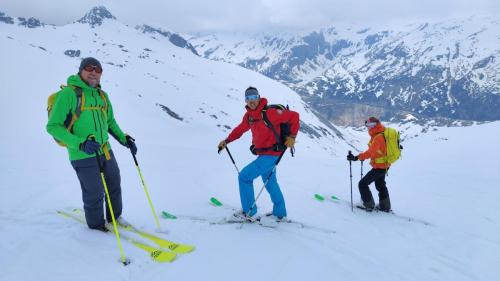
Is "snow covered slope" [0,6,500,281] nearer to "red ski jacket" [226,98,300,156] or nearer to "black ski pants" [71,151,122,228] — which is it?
"black ski pants" [71,151,122,228]

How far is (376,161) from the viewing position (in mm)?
11539

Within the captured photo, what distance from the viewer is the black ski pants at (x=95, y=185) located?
22.2ft

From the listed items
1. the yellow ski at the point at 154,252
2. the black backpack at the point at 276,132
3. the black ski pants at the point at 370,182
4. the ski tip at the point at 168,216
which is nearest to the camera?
→ the yellow ski at the point at 154,252

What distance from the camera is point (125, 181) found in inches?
470

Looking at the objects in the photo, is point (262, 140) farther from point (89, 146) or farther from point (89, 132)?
point (89, 146)

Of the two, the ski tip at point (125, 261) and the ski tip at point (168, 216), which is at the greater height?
the ski tip at point (125, 261)

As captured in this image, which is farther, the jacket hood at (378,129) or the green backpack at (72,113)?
the jacket hood at (378,129)

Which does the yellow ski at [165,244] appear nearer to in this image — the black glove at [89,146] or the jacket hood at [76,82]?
the black glove at [89,146]

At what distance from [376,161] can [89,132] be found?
8159 millimetres

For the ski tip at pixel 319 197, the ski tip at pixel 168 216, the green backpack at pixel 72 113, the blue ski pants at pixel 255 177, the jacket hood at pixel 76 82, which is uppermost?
the jacket hood at pixel 76 82

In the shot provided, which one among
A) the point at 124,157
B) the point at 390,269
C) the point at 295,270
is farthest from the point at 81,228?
the point at 124,157

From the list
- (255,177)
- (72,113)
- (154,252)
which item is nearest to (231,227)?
(255,177)

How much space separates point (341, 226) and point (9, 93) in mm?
27810

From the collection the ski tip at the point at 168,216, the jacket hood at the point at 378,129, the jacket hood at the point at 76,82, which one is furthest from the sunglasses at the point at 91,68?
the jacket hood at the point at 378,129
